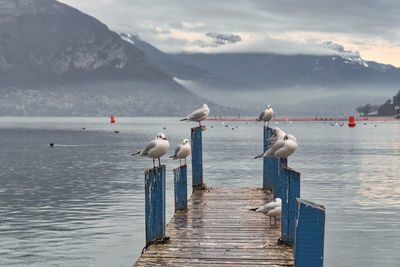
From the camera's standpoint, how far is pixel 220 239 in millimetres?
14375

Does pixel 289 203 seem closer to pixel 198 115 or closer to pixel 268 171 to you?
pixel 268 171

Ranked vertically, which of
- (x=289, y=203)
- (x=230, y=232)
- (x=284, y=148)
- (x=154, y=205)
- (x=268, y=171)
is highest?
(x=284, y=148)

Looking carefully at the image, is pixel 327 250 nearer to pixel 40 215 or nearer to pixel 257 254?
pixel 257 254

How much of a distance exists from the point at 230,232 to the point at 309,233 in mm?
6659

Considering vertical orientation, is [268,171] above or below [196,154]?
below

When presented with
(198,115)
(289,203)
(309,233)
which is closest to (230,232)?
(289,203)

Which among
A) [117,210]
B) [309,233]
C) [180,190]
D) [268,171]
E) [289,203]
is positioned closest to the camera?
[309,233]

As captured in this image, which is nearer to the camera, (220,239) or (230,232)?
(220,239)

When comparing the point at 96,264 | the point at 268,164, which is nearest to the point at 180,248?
the point at 96,264

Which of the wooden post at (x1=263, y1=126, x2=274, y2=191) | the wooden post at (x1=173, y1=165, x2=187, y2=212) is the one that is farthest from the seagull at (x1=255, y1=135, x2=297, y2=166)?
the wooden post at (x1=263, y1=126, x2=274, y2=191)

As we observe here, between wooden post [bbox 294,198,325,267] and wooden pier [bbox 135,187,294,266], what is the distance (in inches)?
117

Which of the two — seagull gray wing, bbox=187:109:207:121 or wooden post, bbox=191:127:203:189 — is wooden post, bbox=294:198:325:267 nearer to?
wooden post, bbox=191:127:203:189

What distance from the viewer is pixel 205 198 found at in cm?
2272

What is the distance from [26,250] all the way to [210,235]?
33.3 ft
